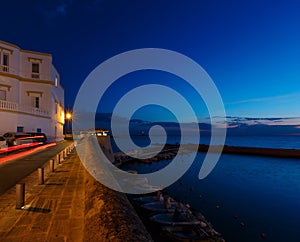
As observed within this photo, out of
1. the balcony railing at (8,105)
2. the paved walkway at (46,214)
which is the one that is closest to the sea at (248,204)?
the paved walkway at (46,214)

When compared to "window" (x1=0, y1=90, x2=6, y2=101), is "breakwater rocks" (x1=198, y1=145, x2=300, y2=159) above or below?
below

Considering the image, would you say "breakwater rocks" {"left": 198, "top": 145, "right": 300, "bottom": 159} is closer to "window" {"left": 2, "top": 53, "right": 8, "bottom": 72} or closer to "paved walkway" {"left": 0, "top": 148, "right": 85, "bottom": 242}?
"window" {"left": 2, "top": 53, "right": 8, "bottom": 72}

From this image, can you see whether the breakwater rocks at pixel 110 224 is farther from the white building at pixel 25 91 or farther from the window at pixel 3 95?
the window at pixel 3 95

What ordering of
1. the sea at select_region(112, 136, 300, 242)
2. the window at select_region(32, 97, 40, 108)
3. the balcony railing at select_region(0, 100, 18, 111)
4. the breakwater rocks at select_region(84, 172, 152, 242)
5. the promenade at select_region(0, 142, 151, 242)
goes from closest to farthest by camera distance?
the breakwater rocks at select_region(84, 172, 152, 242) → the promenade at select_region(0, 142, 151, 242) → the sea at select_region(112, 136, 300, 242) → the balcony railing at select_region(0, 100, 18, 111) → the window at select_region(32, 97, 40, 108)

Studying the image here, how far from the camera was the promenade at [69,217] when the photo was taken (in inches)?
124

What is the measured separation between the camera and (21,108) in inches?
993

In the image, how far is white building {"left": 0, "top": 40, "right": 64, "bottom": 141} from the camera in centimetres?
2395

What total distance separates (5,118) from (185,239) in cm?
2301

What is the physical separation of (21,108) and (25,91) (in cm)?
330

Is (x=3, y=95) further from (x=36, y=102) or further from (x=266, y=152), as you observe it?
(x=266, y=152)

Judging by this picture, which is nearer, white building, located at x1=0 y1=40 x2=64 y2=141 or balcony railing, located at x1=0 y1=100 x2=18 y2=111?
balcony railing, located at x1=0 y1=100 x2=18 y2=111

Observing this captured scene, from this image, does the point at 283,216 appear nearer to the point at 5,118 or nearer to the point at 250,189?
the point at 250,189

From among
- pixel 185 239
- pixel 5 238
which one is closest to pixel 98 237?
pixel 5 238

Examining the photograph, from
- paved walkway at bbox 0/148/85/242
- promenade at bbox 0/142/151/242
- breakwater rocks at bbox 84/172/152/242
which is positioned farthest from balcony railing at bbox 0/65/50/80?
breakwater rocks at bbox 84/172/152/242
